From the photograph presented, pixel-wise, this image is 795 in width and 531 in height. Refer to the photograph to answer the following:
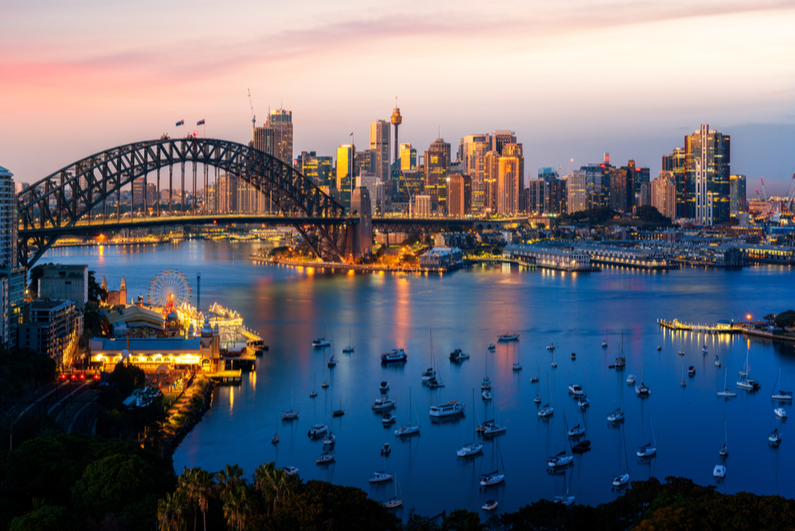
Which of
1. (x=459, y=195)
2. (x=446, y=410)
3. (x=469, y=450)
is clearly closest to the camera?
(x=469, y=450)

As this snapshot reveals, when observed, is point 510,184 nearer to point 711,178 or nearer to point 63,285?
point 711,178

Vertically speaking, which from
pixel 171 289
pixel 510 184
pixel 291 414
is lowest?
pixel 291 414

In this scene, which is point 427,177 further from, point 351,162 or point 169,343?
point 169,343

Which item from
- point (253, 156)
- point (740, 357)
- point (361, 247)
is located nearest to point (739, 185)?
point (361, 247)

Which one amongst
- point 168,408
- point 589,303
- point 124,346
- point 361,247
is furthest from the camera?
point 361,247

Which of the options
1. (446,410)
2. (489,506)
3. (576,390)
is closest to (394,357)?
(446,410)

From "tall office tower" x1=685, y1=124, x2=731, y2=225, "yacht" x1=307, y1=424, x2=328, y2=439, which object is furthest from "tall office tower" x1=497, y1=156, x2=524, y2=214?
"yacht" x1=307, y1=424, x2=328, y2=439
